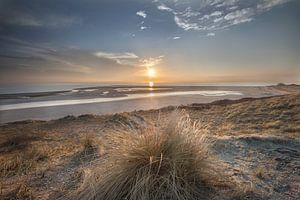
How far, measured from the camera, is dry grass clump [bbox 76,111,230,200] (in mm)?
2824

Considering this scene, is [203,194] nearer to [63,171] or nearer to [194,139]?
[194,139]

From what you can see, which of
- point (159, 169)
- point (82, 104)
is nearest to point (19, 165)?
point (159, 169)

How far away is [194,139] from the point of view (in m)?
3.48

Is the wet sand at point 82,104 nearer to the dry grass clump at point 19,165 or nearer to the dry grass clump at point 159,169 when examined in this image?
the dry grass clump at point 19,165

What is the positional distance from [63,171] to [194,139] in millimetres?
2468

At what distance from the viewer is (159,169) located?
3.03 metres

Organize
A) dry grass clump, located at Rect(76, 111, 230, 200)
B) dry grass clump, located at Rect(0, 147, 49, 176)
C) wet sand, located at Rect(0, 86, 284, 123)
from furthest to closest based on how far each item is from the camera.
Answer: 1. wet sand, located at Rect(0, 86, 284, 123)
2. dry grass clump, located at Rect(0, 147, 49, 176)
3. dry grass clump, located at Rect(76, 111, 230, 200)

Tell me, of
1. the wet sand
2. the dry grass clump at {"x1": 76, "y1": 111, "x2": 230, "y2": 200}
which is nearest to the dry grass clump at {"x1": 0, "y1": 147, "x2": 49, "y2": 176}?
the dry grass clump at {"x1": 76, "y1": 111, "x2": 230, "y2": 200}

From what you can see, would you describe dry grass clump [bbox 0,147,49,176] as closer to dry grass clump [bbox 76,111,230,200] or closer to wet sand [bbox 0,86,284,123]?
dry grass clump [bbox 76,111,230,200]

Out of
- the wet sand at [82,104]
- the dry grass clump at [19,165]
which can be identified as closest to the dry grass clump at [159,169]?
the dry grass clump at [19,165]

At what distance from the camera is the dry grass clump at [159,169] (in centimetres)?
282

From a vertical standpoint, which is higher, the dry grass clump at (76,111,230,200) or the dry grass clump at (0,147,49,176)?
the dry grass clump at (76,111,230,200)

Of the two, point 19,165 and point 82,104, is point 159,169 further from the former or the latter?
point 82,104

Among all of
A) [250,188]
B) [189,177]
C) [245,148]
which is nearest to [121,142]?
[189,177]
